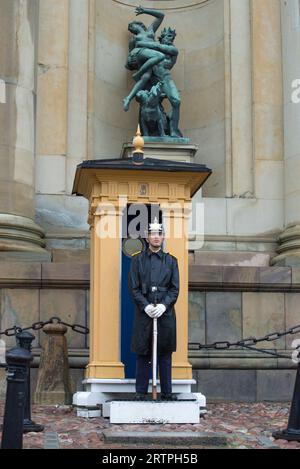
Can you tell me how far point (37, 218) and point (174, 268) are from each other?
6.14 meters

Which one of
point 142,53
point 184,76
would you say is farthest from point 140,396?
point 184,76

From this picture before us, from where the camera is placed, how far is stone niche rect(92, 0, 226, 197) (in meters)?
17.5

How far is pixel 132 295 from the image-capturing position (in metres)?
10.3

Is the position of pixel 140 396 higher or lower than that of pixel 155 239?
lower

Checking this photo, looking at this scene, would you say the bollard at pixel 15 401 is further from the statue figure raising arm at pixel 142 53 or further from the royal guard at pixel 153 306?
the statue figure raising arm at pixel 142 53

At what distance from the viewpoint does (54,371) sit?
12.1 metres

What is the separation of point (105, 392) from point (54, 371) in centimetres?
154

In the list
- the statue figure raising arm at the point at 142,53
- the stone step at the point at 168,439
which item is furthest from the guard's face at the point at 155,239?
the statue figure raising arm at the point at 142,53

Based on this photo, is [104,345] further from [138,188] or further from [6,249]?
[6,249]

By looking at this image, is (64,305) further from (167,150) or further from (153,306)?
(167,150)

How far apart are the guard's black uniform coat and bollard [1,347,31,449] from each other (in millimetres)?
2647

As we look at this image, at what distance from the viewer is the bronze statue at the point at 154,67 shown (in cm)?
1684

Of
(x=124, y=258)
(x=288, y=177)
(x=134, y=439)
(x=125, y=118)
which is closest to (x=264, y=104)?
(x=288, y=177)

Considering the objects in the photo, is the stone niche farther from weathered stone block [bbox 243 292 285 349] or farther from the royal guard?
the royal guard
